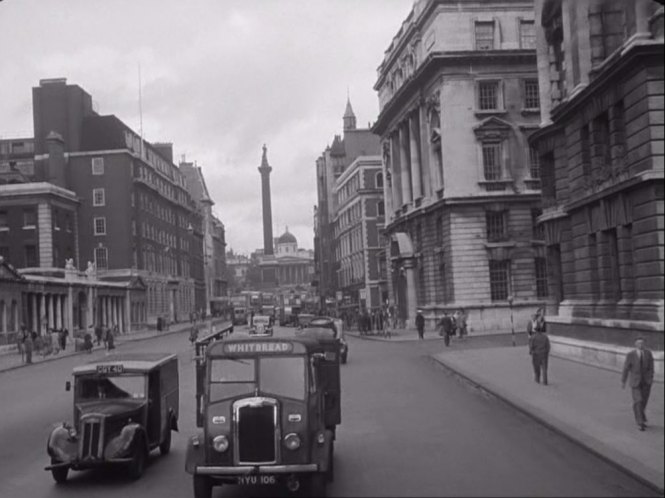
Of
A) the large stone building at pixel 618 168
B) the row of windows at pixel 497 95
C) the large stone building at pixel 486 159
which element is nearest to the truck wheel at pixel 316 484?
the large stone building at pixel 618 168

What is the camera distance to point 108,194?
99062 millimetres

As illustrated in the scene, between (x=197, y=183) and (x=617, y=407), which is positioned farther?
(x=197, y=183)

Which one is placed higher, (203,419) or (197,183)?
(197,183)

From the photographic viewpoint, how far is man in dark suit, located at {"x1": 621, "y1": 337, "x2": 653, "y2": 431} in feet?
15.9

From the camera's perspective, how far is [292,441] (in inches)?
448

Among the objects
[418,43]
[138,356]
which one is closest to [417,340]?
[418,43]

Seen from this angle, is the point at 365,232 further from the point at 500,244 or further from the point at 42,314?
the point at 42,314

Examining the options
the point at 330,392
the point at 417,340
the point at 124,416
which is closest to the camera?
the point at 330,392

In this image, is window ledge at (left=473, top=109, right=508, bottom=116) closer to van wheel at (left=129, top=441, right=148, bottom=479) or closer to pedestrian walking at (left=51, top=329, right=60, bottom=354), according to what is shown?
pedestrian walking at (left=51, top=329, right=60, bottom=354)

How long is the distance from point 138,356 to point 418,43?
55160 mm

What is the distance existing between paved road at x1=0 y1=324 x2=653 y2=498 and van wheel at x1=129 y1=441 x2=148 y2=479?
0.57ft

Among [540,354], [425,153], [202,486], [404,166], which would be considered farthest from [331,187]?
[202,486]

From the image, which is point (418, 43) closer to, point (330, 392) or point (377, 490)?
point (330, 392)

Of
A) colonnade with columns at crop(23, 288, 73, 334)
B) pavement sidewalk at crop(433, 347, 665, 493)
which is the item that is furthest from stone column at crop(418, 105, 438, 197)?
pavement sidewalk at crop(433, 347, 665, 493)
